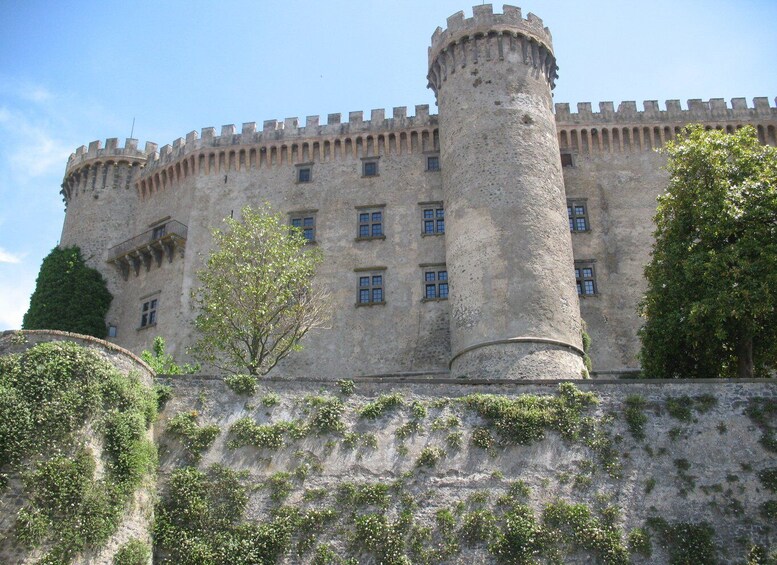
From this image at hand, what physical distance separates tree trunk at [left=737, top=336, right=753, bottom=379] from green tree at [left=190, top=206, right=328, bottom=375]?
1404cm

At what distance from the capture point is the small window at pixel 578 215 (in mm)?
39031

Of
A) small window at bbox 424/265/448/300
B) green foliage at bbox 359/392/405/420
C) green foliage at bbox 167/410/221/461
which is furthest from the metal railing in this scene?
green foliage at bbox 359/392/405/420

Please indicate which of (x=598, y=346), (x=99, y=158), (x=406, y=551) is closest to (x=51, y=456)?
(x=406, y=551)

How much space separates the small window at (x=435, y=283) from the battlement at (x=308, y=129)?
7319 mm

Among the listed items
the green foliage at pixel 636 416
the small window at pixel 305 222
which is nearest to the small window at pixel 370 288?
the small window at pixel 305 222

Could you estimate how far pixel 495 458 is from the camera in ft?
77.3

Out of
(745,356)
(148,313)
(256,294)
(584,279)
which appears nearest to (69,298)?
(148,313)

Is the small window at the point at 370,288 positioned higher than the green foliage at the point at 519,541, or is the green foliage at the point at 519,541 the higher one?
the small window at the point at 370,288

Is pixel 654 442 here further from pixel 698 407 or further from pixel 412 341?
pixel 412 341

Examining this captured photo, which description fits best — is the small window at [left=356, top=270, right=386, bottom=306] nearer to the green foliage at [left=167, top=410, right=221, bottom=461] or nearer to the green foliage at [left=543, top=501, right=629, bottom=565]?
the green foliage at [left=167, top=410, right=221, bottom=461]

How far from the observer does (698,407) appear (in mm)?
24328

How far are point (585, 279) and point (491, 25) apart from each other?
11.3 metres

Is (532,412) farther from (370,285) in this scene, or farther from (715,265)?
(370,285)

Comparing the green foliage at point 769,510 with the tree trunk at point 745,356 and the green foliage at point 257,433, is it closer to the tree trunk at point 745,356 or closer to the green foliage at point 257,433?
the tree trunk at point 745,356
